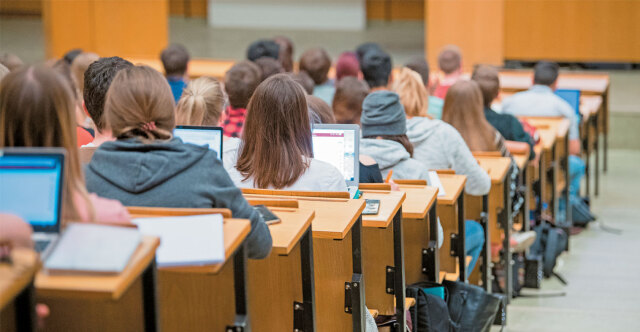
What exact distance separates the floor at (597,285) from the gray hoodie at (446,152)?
2.75 ft

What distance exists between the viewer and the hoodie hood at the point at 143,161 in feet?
6.91

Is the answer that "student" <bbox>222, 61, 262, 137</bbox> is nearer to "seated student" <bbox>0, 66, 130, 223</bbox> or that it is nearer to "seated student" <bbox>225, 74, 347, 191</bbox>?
"seated student" <bbox>225, 74, 347, 191</bbox>

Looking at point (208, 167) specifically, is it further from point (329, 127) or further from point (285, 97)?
point (329, 127)

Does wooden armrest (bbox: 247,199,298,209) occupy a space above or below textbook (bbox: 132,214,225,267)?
below

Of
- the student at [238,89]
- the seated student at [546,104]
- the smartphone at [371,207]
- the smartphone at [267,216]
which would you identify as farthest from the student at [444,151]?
the seated student at [546,104]

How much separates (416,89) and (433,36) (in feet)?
21.2

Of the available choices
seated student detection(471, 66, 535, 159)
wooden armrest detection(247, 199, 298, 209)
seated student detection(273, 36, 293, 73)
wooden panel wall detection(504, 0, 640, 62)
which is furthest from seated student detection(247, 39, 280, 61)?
wooden panel wall detection(504, 0, 640, 62)

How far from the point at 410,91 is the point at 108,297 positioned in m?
3.13

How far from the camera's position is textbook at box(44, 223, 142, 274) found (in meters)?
1.56

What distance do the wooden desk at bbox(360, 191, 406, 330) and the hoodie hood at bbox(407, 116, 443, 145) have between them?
1.08 m

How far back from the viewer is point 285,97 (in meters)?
2.94

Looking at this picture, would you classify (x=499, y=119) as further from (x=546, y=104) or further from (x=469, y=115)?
(x=546, y=104)

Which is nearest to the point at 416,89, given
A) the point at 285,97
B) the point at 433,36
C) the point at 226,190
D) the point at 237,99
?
the point at 237,99

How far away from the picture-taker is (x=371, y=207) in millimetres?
2965
